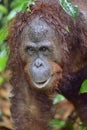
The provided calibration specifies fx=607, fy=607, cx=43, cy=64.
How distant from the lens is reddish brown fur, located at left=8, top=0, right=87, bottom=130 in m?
4.09

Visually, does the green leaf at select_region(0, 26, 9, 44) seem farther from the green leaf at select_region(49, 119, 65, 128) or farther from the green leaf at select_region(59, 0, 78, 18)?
the green leaf at select_region(49, 119, 65, 128)

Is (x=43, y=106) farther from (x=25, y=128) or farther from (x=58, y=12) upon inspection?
(x=58, y=12)

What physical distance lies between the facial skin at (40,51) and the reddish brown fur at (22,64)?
0.04 m

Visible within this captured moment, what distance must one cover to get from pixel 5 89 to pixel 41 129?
1753 mm

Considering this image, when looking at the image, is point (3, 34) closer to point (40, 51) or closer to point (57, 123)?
point (40, 51)

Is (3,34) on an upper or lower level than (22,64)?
upper

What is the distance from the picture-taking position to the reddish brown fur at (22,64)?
4.09 m

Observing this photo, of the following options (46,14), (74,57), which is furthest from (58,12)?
(74,57)

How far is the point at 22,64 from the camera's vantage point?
4.21 metres

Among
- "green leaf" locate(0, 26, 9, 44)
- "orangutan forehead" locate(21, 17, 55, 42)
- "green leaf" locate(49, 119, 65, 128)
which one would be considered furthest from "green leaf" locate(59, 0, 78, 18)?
"green leaf" locate(49, 119, 65, 128)

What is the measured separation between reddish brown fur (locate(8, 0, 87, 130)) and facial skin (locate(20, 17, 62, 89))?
0.15 feet

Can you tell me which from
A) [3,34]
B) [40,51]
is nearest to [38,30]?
[40,51]

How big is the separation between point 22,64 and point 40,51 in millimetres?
210

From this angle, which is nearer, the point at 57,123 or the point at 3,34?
the point at 3,34
